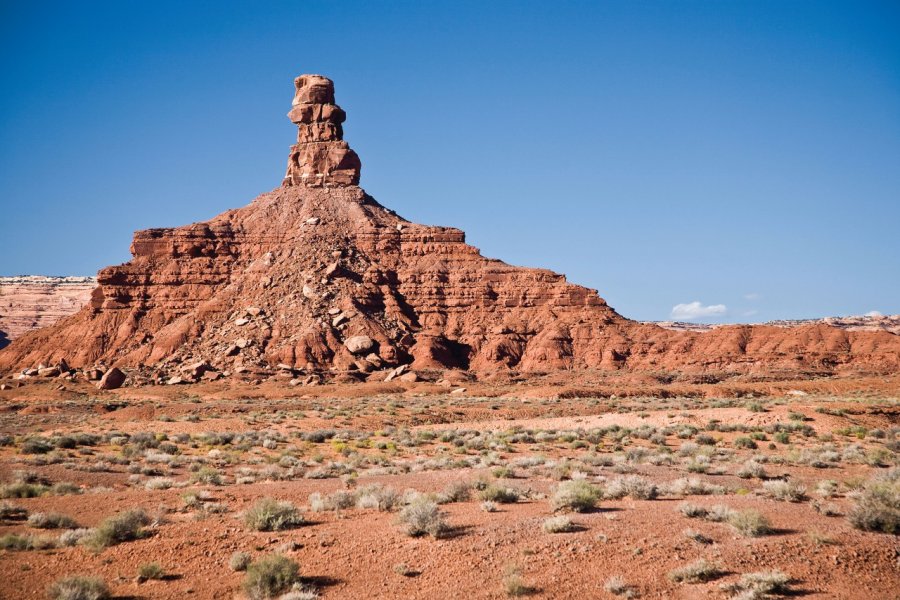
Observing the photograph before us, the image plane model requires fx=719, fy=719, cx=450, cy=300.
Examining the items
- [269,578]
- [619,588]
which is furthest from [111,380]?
[619,588]

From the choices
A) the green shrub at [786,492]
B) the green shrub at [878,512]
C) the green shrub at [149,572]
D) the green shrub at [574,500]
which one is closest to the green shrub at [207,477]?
the green shrub at [149,572]

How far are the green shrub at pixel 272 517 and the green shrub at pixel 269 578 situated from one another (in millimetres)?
2059

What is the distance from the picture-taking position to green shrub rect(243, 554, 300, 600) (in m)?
8.41

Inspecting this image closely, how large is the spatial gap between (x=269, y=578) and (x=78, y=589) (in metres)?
2.11

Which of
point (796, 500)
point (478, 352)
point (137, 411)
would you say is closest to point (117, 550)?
point (796, 500)

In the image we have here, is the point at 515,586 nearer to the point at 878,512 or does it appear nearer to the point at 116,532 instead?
the point at 878,512

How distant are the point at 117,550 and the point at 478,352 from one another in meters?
64.1

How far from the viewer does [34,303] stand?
147625mm

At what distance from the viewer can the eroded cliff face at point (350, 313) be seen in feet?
218

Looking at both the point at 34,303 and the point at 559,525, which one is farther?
the point at 34,303

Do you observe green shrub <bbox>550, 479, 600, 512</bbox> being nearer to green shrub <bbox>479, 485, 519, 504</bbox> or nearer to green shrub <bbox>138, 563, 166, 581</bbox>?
green shrub <bbox>479, 485, 519, 504</bbox>

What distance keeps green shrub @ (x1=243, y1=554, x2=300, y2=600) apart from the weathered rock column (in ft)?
281

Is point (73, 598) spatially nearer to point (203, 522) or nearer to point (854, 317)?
point (203, 522)

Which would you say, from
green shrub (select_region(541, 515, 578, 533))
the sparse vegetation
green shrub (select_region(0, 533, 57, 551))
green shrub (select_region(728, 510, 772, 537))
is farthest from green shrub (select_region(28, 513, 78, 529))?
green shrub (select_region(728, 510, 772, 537))
